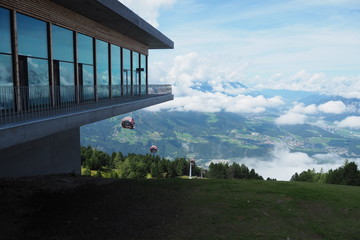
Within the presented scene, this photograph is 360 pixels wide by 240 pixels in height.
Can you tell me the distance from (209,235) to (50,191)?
25.8 feet

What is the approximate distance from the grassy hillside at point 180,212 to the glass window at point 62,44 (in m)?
7.15

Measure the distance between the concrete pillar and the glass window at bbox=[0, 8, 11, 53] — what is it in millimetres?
5388

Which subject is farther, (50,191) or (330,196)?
(330,196)

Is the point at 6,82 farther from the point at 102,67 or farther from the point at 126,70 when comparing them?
the point at 126,70

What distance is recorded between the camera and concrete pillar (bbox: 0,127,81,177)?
1644cm

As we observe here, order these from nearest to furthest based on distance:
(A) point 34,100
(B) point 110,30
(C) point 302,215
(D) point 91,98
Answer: (C) point 302,215 < (A) point 34,100 < (D) point 91,98 < (B) point 110,30

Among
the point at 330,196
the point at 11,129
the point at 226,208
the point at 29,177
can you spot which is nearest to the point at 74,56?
the point at 29,177

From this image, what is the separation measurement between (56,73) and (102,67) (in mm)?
5838

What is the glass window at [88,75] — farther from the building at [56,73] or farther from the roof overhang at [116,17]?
the roof overhang at [116,17]

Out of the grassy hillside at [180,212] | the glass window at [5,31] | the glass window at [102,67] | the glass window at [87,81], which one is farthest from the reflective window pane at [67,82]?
the grassy hillside at [180,212]

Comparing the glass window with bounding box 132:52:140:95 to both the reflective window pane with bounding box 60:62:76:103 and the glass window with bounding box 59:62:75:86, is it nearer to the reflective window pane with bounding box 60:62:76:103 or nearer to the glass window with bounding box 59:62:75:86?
the glass window with bounding box 59:62:75:86

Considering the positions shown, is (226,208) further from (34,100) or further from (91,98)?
(91,98)

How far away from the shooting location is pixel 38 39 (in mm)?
15469

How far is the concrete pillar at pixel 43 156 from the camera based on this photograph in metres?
16.4
